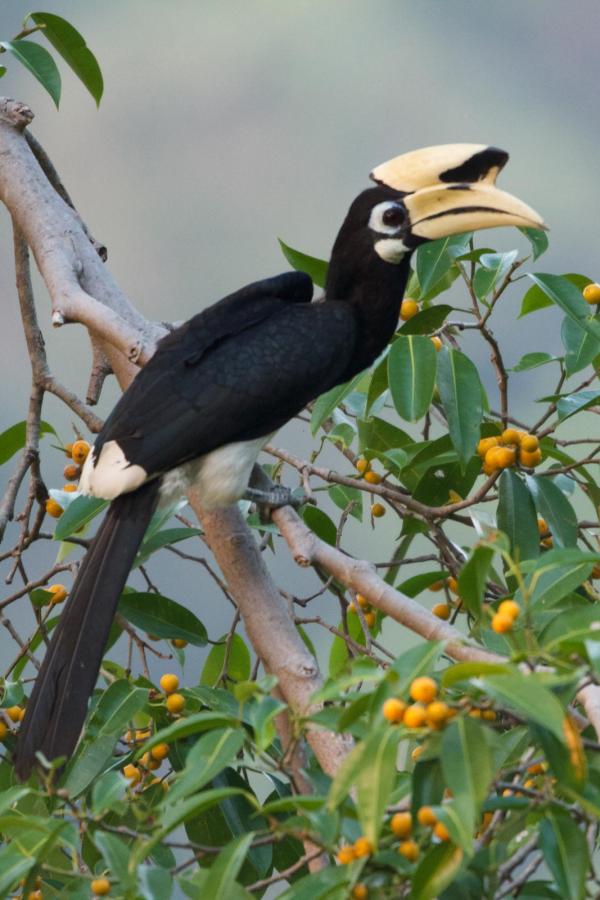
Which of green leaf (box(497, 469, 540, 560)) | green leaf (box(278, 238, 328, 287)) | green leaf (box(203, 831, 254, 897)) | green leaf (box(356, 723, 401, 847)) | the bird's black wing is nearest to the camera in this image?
green leaf (box(356, 723, 401, 847))

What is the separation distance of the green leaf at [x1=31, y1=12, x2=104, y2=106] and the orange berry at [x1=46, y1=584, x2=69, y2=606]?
104cm

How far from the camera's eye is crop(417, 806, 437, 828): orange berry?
48.2 inches

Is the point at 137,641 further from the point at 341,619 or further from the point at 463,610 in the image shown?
the point at 463,610

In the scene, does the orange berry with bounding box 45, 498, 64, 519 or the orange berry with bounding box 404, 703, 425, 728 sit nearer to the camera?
the orange berry with bounding box 404, 703, 425, 728

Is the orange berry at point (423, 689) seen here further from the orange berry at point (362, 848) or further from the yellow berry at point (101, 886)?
the yellow berry at point (101, 886)

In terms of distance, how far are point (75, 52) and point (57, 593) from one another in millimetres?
1159

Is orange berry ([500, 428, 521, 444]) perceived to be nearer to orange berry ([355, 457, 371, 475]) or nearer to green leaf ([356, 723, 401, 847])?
orange berry ([355, 457, 371, 475])

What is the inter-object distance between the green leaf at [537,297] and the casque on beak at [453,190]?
0.12 metres

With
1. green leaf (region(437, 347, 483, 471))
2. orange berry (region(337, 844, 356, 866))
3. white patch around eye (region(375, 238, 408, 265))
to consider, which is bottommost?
orange berry (region(337, 844, 356, 866))

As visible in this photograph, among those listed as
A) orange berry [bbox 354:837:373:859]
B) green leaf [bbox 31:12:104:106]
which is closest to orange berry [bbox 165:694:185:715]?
orange berry [bbox 354:837:373:859]

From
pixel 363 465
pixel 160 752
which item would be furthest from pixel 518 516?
pixel 160 752

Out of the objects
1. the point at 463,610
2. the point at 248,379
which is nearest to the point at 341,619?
the point at 463,610

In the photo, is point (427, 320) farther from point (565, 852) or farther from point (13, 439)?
point (565, 852)

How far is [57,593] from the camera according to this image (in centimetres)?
234
